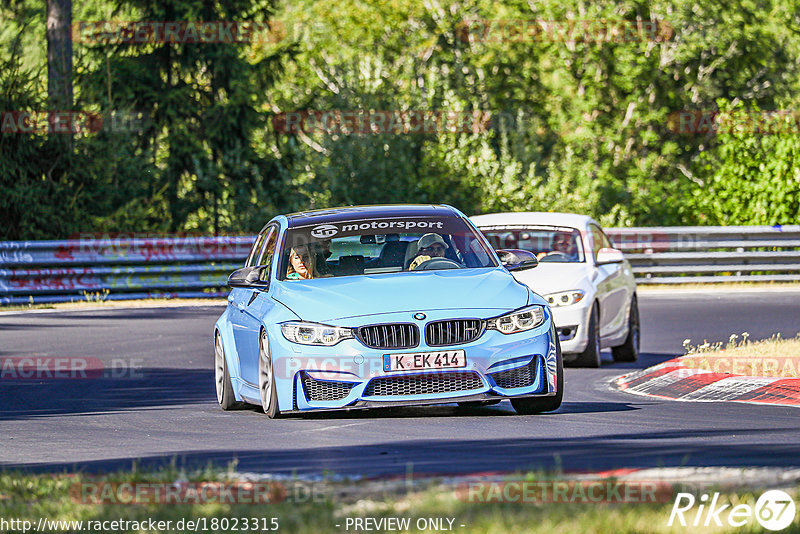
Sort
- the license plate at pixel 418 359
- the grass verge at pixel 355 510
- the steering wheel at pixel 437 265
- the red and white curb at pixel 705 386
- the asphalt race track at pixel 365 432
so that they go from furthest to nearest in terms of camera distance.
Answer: the red and white curb at pixel 705 386 < the steering wheel at pixel 437 265 < the license plate at pixel 418 359 < the asphalt race track at pixel 365 432 < the grass verge at pixel 355 510

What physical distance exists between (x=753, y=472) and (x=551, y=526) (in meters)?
1.83

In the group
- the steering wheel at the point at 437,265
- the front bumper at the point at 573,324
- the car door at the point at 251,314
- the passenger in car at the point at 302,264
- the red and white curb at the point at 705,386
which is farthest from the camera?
the front bumper at the point at 573,324

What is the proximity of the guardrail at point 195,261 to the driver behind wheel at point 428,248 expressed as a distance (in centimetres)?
1422

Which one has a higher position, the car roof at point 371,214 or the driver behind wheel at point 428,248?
the car roof at point 371,214

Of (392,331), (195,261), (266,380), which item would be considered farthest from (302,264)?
(195,261)

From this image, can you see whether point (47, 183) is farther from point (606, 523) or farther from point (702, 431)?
point (606, 523)

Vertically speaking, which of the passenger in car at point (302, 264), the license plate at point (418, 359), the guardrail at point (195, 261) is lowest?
the guardrail at point (195, 261)

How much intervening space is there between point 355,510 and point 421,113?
103ft

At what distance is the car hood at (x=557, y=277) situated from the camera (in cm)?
1564

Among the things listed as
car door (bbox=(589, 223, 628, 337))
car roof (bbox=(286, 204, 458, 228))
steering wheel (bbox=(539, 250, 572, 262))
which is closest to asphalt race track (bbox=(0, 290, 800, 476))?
car door (bbox=(589, 223, 628, 337))

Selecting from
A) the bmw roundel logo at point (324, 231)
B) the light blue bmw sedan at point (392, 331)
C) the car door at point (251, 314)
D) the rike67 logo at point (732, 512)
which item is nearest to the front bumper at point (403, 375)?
the light blue bmw sedan at point (392, 331)

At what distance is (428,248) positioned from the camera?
37.6ft

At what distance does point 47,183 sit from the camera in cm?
2984

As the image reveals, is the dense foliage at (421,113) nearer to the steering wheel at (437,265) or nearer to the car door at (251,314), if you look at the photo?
the car door at (251,314)
